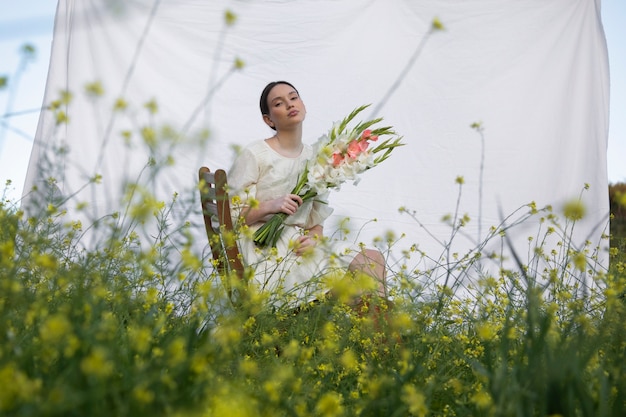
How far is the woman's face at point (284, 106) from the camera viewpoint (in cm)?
260

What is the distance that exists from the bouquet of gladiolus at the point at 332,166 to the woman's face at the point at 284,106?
214mm

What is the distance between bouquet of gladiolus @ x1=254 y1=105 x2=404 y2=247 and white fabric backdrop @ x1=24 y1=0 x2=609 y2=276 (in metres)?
1.07

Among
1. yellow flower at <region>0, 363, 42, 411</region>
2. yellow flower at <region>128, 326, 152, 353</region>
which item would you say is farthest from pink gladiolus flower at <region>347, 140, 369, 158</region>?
yellow flower at <region>0, 363, 42, 411</region>

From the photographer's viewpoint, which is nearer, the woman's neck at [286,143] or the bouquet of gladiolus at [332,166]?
the bouquet of gladiolus at [332,166]

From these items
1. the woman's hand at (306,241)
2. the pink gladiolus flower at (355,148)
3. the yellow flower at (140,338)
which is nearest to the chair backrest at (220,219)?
the woman's hand at (306,241)

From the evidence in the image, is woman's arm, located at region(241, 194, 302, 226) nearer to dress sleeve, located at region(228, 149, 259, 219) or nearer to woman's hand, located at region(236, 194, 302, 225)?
woman's hand, located at region(236, 194, 302, 225)

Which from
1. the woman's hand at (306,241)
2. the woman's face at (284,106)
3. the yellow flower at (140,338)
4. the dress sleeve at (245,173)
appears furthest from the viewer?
the woman's face at (284,106)

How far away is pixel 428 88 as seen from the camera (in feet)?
11.8

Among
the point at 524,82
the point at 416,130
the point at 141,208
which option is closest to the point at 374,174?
the point at 416,130

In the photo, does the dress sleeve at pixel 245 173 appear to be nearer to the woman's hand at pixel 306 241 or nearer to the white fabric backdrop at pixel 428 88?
the woman's hand at pixel 306 241

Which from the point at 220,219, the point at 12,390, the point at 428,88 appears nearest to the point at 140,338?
the point at 12,390

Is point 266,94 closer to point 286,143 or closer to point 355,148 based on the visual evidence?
point 286,143

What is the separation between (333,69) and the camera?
11.7ft

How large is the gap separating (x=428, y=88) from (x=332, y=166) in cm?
142
